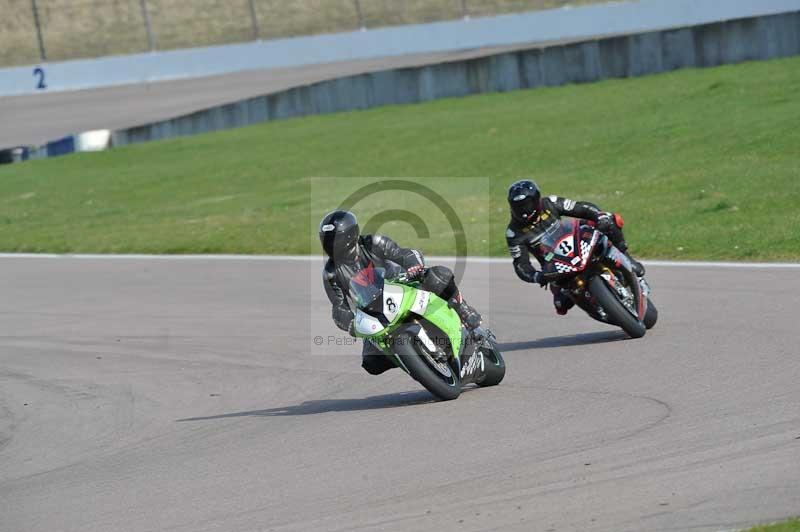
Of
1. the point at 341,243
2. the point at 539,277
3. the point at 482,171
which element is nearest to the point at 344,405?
the point at 341,243

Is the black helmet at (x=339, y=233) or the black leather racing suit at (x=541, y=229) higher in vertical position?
the black helmet at (x=339, y=233)

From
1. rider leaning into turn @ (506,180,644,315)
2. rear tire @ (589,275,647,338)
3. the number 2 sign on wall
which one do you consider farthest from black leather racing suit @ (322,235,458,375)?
the number 2 sign on wall

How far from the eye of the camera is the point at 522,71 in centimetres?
3044

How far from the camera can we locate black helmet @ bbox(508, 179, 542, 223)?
10391mm

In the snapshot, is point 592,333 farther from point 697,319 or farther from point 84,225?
point 84,225

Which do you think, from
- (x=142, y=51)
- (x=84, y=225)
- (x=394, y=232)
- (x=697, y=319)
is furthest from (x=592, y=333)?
(x=142, y=51)

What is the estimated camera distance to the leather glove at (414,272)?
27.9 feet

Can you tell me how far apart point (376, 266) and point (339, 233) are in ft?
1.34

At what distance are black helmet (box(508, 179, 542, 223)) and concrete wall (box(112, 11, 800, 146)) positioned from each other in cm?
1723

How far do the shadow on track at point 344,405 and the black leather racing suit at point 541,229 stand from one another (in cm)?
166

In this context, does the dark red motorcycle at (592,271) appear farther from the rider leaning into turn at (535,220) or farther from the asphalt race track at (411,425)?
the asphalt race track at (411,425)

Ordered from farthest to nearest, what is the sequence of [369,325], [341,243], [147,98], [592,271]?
[147,98] < [592,271] < [341,243] < [369,325]

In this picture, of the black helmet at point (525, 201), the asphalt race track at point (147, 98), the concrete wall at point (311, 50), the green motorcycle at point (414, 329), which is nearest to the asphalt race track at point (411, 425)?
the green motorcycle at point (414, 329)

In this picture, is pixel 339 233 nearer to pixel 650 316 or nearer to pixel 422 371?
pixel 422 371
